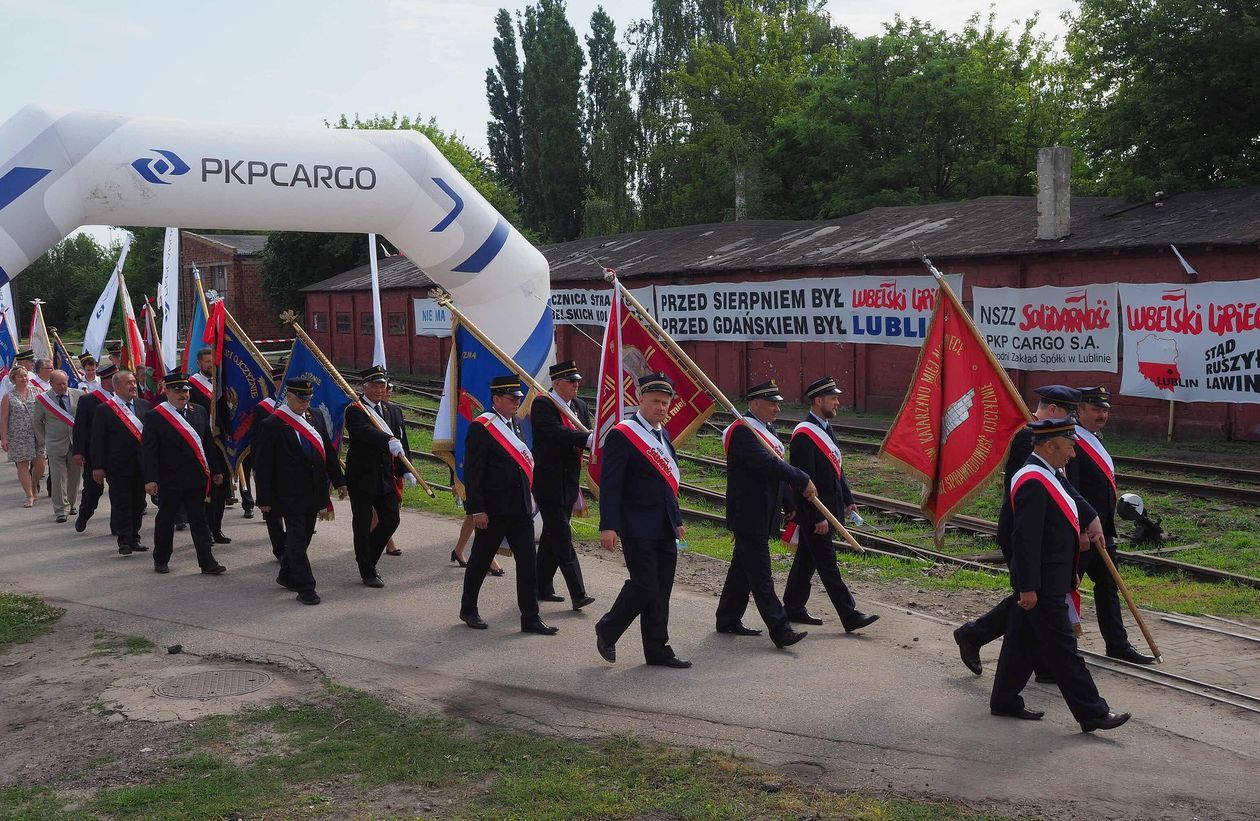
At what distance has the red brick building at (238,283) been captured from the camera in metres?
57.7

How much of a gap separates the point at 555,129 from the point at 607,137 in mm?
3491

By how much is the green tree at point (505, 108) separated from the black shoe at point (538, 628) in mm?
60180

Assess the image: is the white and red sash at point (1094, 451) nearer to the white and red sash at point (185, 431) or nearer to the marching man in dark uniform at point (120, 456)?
the white and red sash at point (185, 431)

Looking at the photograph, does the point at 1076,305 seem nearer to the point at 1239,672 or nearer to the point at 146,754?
the point at 1239,672

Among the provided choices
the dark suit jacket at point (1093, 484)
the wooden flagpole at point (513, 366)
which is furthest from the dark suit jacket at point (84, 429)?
the dark suit jacket at point (1093, 484)

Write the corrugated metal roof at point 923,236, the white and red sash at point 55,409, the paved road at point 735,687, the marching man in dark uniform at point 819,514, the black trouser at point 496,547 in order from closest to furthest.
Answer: the paved road at point 735,687 < the marching man in dark uniform at point 819,514 < the black trouser at point 496,547 < the white and red sash at point 55,409 < the corrugated metal roof at point 923,236

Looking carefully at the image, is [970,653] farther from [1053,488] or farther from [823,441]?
[823,441]

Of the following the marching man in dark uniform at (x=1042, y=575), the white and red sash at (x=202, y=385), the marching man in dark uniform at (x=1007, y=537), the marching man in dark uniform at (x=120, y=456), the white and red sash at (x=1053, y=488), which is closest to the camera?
the marching man in dark uniform at (x=1042, y=575)

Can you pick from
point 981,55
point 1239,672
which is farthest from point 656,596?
point 981,55

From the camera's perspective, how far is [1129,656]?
7699 millimetres

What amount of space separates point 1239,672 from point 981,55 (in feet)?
135

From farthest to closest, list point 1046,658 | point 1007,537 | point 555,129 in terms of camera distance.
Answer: point 555,129 → point 1007,537 → point 1046,658

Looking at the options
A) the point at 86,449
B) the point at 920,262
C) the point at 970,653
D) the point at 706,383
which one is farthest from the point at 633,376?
the point at 920,262

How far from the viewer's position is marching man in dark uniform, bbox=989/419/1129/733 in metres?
6.59
